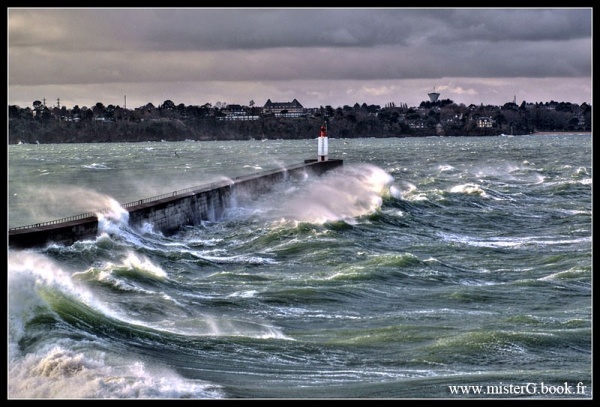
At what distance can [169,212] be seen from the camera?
25.7 metres

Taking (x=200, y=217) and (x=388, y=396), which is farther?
(x=200, y=217)

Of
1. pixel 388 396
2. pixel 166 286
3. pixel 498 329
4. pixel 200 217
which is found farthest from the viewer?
pixel 200 217

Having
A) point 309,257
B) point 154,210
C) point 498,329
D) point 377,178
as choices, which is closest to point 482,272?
point 309,257

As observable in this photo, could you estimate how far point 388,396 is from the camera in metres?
10.5

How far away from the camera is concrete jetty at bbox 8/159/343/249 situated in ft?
60.4

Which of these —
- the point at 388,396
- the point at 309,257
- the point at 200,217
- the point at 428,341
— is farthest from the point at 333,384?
the point at 200,217

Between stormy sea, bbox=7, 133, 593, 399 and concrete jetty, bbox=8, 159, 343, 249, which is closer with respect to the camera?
stormy sea, bbox=7, 133, 593, 399

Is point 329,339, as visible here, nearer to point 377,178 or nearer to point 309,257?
point 309,257

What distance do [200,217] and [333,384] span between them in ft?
59.3

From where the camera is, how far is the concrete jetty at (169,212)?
18.4m

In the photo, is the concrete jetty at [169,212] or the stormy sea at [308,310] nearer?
the stormy sea at [308,310]

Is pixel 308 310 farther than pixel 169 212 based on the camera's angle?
No

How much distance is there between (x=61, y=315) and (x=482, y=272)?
29.8 ft
